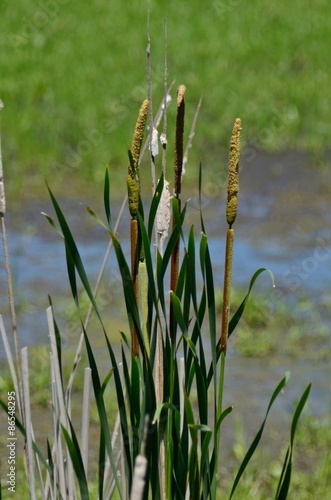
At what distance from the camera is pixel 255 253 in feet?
17.3

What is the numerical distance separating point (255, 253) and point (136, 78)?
302cm

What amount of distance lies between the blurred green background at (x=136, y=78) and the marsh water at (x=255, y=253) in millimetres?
307

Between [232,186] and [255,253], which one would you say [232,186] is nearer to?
[232,186]

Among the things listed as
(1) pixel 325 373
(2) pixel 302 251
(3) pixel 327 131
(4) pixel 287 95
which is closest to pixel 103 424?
(1) pixel 325 373

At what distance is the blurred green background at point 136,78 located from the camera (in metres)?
6.61

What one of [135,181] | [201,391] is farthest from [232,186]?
[201,391]

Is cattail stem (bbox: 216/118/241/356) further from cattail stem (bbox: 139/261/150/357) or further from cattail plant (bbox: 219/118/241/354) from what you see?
cattail stem (bbox: 139/261/150/357)

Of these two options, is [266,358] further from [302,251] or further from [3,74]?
[3,74]

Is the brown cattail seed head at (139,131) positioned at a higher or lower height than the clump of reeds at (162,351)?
higher

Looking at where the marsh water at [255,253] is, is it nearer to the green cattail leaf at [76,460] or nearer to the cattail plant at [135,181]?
the green cattail leaf at [76,460]

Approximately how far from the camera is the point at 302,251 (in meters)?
5.32

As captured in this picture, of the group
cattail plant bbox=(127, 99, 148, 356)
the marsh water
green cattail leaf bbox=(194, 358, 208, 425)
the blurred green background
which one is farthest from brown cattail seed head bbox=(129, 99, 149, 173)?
the blurred green background

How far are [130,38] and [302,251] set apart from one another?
430 cm

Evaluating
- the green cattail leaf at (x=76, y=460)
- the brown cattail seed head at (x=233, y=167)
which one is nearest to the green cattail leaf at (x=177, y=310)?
the brown cattail seed head at (x=233, y=167)
